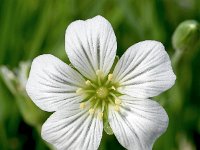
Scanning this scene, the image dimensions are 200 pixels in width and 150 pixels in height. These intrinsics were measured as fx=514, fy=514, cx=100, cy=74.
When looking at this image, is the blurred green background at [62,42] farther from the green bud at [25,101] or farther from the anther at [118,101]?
the anther at [118,101]

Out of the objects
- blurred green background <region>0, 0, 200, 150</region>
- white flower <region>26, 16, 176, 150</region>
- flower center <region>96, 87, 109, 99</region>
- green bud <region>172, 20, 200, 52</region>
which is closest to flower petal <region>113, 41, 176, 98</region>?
white flower <region>26, 16, 176, 150</region>

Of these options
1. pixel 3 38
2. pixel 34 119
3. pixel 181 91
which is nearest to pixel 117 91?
pixel 34 119

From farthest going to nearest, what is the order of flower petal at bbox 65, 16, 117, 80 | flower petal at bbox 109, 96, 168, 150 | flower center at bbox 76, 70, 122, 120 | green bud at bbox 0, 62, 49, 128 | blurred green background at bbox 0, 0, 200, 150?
blurred green background at bbox 0, 0, 200, 150 < green bud at bbox 0, 62, 49, 128 < flower center at bbox 76, 70, 122, 120 < flower petal at bbox 65, 16, 117, 80 < flower petal at bbox 109, 96, 168, 150

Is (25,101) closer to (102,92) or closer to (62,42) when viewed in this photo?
(102,92)

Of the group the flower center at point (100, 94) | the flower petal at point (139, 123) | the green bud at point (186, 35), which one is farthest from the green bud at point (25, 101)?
the green bud at point (186, 35)

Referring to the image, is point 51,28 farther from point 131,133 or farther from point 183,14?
point 131,133

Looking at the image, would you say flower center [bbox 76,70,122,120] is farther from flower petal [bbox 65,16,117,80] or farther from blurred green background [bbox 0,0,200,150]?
blurred green background [bbox 0,0,200,150]
